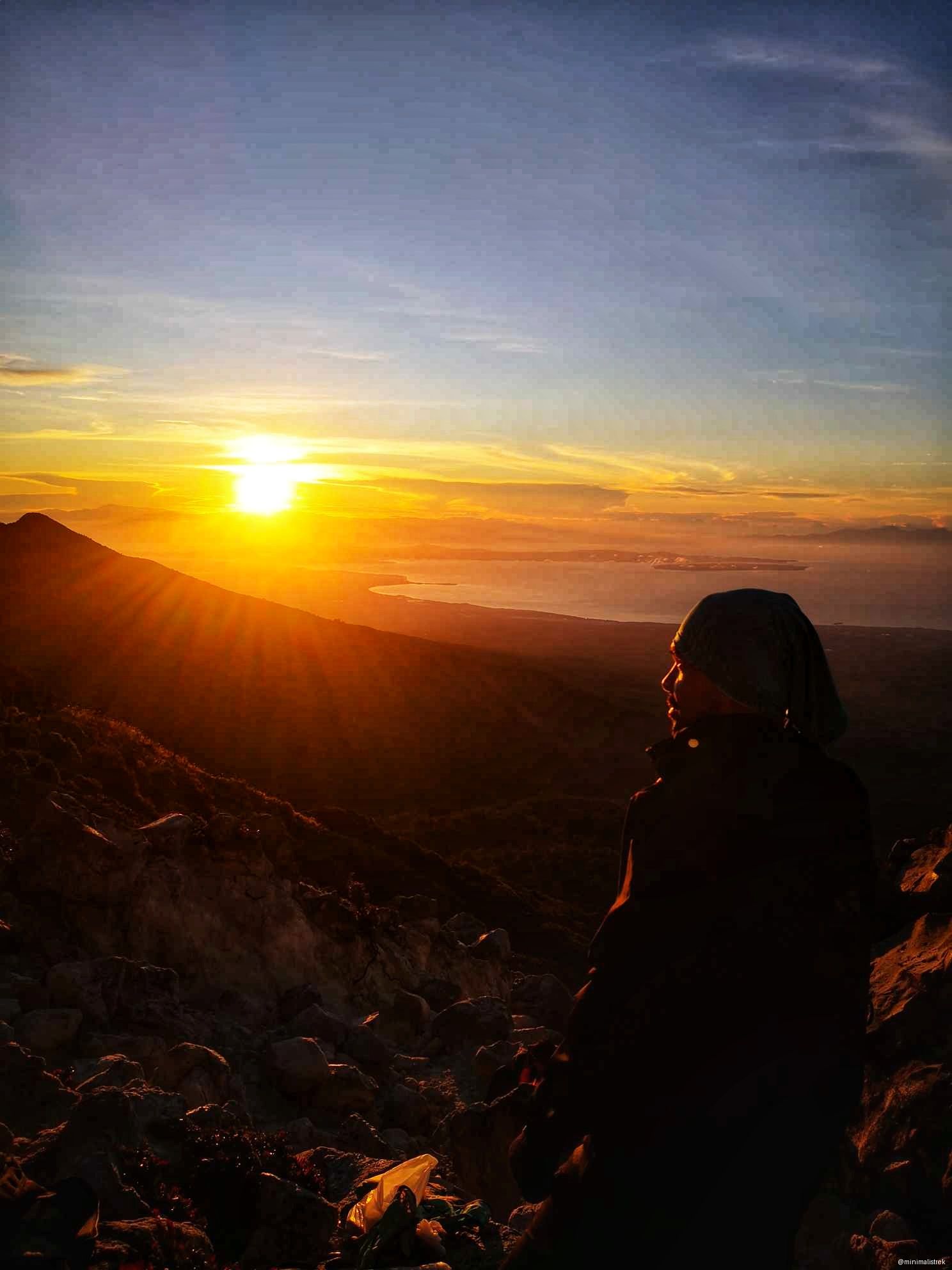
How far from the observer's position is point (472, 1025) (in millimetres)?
8273

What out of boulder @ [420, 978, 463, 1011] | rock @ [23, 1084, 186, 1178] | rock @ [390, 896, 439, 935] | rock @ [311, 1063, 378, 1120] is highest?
rock @ [23, 1084, 186, 1178]

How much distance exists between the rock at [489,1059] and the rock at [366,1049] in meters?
0.69

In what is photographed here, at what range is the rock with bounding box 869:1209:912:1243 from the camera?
3549 mm

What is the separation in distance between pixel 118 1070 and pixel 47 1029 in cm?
70

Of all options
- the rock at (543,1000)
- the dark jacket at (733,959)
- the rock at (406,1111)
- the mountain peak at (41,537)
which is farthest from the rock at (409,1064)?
the mountain peak at (41,537)

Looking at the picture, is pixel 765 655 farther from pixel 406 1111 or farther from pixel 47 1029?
pixel 406 1111

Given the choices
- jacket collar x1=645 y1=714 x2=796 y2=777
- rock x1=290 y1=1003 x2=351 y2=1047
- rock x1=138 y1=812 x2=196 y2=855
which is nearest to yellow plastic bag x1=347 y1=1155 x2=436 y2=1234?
jacket collar x1=645 y1=714 x2=796 y2=777

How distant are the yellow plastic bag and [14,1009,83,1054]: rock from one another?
2498 millimetres

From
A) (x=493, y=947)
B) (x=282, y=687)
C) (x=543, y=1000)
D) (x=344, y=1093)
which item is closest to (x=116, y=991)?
(x=344, y=1093)

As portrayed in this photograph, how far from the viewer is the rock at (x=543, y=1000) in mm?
10404

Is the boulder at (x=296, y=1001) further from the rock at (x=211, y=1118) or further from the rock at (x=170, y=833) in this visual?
the rock at (x=211, y=1118)

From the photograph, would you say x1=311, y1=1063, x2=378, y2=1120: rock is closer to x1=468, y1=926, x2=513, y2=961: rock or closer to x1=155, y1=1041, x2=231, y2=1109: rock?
x1=155, y1=1041, x2=231, y2=1109: rock

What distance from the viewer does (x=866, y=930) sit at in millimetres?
2186

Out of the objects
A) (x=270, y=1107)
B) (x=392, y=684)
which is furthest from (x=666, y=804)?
(x=392, y=684)
